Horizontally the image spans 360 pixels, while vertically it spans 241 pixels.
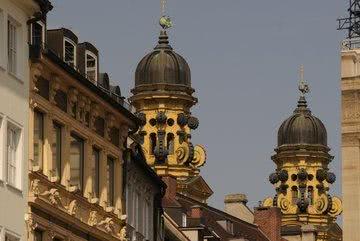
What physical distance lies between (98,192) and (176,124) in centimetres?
13639

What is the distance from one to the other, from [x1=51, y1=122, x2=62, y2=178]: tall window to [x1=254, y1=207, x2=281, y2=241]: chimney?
8821cm

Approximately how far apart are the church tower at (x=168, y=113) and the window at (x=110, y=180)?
5114 inches

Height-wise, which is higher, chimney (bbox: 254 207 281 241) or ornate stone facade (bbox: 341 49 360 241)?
chimney (bbox: 254 207 281 241)

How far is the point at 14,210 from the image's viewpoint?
126 ft

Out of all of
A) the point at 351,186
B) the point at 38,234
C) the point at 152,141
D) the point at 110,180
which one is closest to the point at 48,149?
the point at 38,234

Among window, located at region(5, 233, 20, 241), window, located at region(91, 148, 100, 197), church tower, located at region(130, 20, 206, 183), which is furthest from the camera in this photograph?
church tower, located at region(130, 20, 206, 183)

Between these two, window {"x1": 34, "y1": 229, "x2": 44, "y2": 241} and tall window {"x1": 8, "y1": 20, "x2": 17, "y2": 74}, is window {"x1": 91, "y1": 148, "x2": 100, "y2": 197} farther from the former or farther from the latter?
tall window {"x1": 8, "y1": 20, "x2": 17, "y2": 74}

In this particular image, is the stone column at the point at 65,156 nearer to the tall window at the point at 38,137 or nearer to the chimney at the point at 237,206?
the tall window at the point at 38,137

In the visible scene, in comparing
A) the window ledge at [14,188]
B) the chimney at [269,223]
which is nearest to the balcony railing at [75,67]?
the window ledge at [14,188]

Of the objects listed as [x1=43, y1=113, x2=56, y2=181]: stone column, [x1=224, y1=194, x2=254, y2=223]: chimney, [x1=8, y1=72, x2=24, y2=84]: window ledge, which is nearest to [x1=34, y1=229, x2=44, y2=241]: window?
[x1=43, y1=113, x2=56, y2=181]: stone column

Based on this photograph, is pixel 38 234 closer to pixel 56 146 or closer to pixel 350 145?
pixel 56 146

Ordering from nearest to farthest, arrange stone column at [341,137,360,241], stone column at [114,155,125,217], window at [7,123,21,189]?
window at [7,123,21,189]
stone column at [114,155,125,217]
stone column at [341,137,360,241]

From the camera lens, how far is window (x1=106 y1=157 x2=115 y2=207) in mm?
47688

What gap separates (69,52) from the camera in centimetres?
4522
